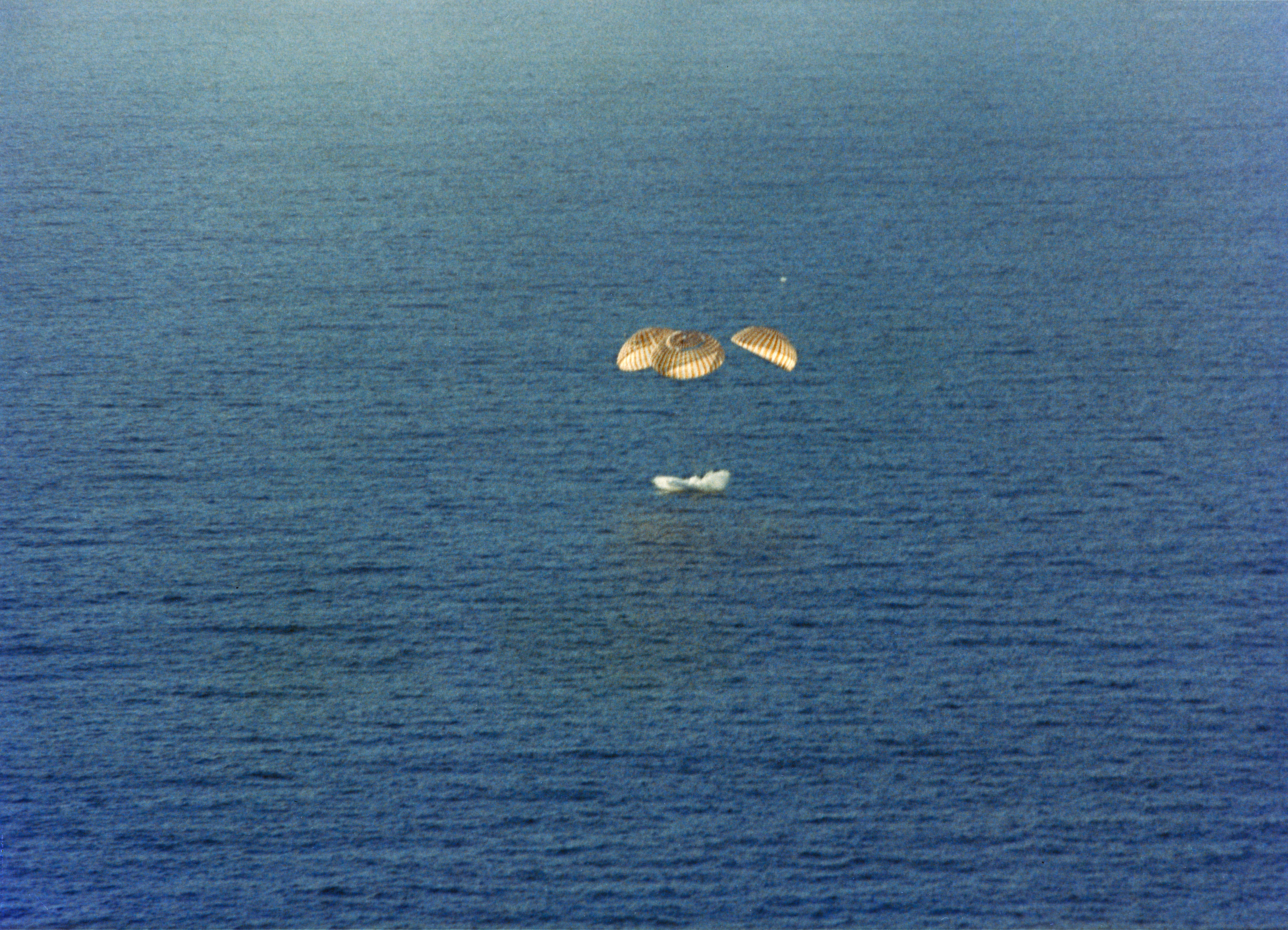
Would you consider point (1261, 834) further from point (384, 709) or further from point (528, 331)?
point (528, 331)

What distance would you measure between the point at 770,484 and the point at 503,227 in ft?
7.06

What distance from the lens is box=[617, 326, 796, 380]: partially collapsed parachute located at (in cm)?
508

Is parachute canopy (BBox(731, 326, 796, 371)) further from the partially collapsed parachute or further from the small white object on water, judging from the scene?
the small white object on water

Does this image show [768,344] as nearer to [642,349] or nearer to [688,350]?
[688,350]

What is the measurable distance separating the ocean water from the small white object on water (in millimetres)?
70

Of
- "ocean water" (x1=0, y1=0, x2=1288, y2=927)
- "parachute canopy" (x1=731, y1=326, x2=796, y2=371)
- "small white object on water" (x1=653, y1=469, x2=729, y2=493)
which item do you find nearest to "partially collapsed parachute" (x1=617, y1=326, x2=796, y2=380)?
"parachute canopy" (x1=731, y1=326, x2=796, y2=371)

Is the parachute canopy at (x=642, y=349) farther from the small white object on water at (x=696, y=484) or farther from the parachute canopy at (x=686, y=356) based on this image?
the small white object on water at (x=696, y=484)

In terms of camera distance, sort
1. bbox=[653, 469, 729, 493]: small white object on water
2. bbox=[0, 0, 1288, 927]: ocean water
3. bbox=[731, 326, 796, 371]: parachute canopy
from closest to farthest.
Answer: bbox=[0, 0, 1288, 927]: ocean water
bbox=[653, 469, 729, 493]: small white object on water
bbox=[731, 326, 796, 371]: parachute canopy

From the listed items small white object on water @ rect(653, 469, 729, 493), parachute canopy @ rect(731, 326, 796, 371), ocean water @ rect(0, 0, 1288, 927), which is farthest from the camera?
parachute canopy @ rect(731, 326, 796, 371)

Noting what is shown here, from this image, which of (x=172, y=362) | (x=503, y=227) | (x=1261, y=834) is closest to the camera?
(x=1261, y=834)

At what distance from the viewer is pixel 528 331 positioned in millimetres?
5555

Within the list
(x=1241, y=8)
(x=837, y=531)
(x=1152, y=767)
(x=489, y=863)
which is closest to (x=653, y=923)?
(x=489, y=863)

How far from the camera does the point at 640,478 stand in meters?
4.77

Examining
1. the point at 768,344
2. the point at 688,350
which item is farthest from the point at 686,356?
the point at 768,344
